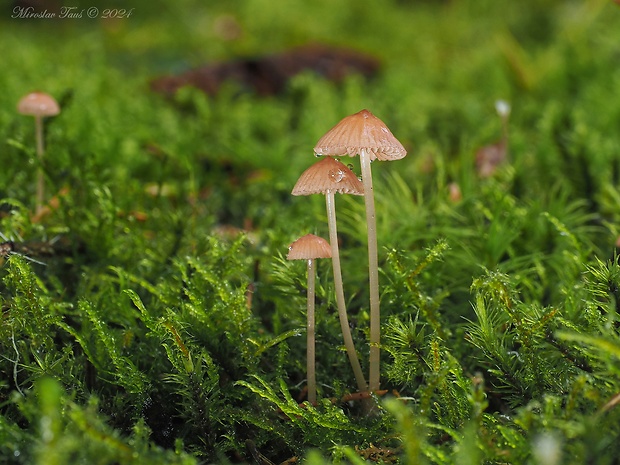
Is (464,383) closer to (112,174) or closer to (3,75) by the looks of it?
(112,174)

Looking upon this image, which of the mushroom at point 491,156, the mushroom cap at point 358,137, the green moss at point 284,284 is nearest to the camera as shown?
the green moss at point 284,284

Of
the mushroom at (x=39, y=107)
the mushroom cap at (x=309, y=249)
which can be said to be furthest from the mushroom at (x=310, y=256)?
the mushroom at (x=39, y=107)

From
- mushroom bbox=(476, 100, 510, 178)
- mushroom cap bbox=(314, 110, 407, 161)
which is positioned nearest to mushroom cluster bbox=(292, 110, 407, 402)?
mushroom cap bbox=(314, 110, 407, 161)

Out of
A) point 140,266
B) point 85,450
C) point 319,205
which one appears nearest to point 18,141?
point 140,266

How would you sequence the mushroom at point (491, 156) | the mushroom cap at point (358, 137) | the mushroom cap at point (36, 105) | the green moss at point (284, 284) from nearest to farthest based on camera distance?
the green moss at point (284, 284) → the mushroom cap at point (358, 137) → the mushroom cap at point (36, 105) → the mushroom at point (491, 156)

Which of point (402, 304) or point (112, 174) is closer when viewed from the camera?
point (402, 304)

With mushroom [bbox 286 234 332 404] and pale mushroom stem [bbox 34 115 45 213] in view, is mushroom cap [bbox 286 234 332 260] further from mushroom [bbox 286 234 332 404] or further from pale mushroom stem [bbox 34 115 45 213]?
pale mushroom stem [bbox 34 115 45 213]

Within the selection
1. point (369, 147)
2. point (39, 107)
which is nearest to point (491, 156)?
point (369, 147)

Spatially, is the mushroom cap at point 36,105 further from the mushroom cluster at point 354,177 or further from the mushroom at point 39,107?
the mushroom cluster at point 354,177
